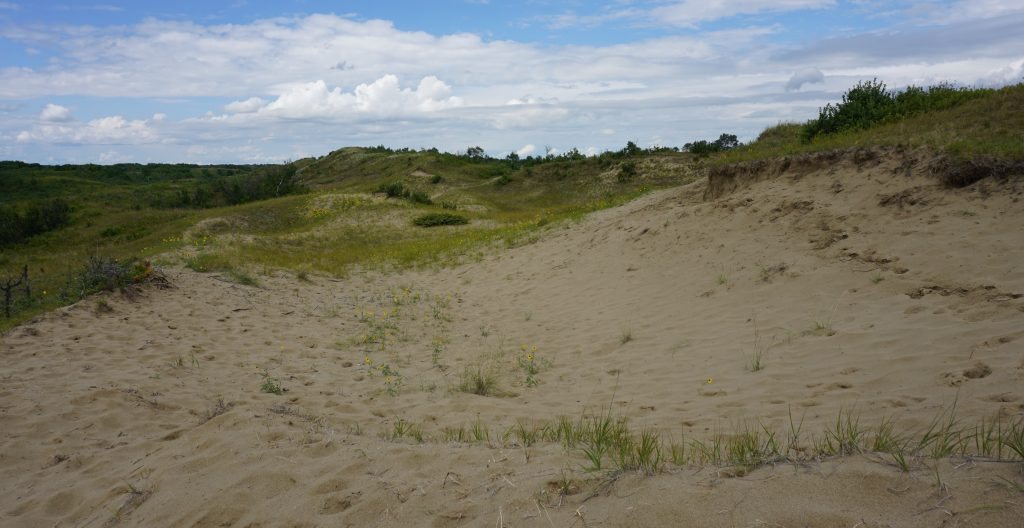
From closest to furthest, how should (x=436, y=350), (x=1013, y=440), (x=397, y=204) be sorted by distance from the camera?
(x=1013, y=440)
(x=436, y=350)
(x=397, y=204)

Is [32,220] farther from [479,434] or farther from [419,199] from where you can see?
[479,434]

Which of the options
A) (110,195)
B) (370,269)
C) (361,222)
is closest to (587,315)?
(370,269)

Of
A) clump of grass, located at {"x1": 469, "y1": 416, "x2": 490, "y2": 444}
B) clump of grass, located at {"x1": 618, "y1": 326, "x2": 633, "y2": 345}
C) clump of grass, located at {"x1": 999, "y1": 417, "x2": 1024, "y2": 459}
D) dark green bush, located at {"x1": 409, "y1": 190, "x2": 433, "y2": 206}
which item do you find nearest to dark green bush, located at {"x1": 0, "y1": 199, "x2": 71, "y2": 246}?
dark green bush, located at {"x1": 409, "y1": 190, "x2": 433, "y2": 206}

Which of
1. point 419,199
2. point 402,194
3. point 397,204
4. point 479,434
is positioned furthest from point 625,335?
point 402,194

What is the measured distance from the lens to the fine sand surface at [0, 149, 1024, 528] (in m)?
2.72

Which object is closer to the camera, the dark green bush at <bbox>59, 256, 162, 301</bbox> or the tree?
the dark green bush at <bbox>59, 256, 162, 301</bbox>

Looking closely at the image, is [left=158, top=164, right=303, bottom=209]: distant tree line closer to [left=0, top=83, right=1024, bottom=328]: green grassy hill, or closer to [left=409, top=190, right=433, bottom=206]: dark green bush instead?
[left=0, top=83, right=1024, bottom=328]: green grassy hill

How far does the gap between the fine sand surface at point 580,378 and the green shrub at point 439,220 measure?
1382cm

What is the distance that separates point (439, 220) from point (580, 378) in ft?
64.6

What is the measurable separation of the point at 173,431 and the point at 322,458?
182cm

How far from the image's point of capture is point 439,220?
25391mm

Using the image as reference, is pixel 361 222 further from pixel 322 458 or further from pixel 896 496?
pixel 896 496

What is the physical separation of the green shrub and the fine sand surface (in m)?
13.8

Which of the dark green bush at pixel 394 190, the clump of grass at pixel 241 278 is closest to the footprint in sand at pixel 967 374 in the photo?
the clump of grass at pixel 241 278
